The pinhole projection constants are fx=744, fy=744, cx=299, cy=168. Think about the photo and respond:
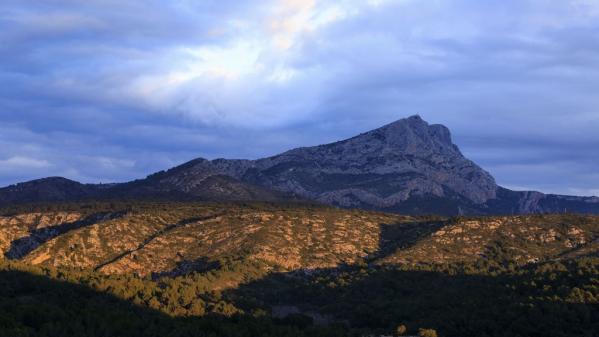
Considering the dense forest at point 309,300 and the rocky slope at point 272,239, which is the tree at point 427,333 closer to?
the dense forest at point 309,300

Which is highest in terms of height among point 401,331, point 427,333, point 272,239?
point 272,239

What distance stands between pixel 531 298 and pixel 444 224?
79065mm

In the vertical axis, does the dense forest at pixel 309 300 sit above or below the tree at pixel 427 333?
above

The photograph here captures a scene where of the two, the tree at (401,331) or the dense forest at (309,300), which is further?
the tree at (401,331)

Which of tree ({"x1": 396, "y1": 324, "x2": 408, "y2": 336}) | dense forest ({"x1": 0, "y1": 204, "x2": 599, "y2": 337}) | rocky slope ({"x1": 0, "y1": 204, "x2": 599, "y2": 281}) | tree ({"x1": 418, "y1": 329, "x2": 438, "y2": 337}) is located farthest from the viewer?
rocky slope ({"x1": 0, "y1": 204, "x2": 599, "y2": 281})

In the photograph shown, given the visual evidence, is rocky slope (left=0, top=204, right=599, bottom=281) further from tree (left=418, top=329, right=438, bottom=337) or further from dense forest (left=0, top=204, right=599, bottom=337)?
tree (left=418, top=329, right=438, bottom=337)

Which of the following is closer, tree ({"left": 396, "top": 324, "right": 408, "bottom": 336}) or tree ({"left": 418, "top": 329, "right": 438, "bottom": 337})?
tree ({"left": 418, "top": 329, "right": 438, "bottom": 337})

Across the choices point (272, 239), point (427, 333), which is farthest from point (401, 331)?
point (272, 239)

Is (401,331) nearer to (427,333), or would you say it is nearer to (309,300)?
(427,333)

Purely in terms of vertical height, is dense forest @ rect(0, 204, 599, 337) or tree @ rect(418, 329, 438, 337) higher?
dense forest @ rect(0, 204, 599, 337)

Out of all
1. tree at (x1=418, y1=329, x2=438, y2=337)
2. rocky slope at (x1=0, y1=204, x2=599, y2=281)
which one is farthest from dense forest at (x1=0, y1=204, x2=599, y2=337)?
rocky slope at (x1=0, y1=204, x2=599, y2=281)

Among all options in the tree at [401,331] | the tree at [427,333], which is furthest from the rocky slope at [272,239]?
the tree at [427,333]

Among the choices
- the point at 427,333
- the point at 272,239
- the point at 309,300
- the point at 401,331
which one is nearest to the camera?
the point at 427,333

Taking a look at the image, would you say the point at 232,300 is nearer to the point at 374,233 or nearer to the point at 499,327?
the point at 499,327
